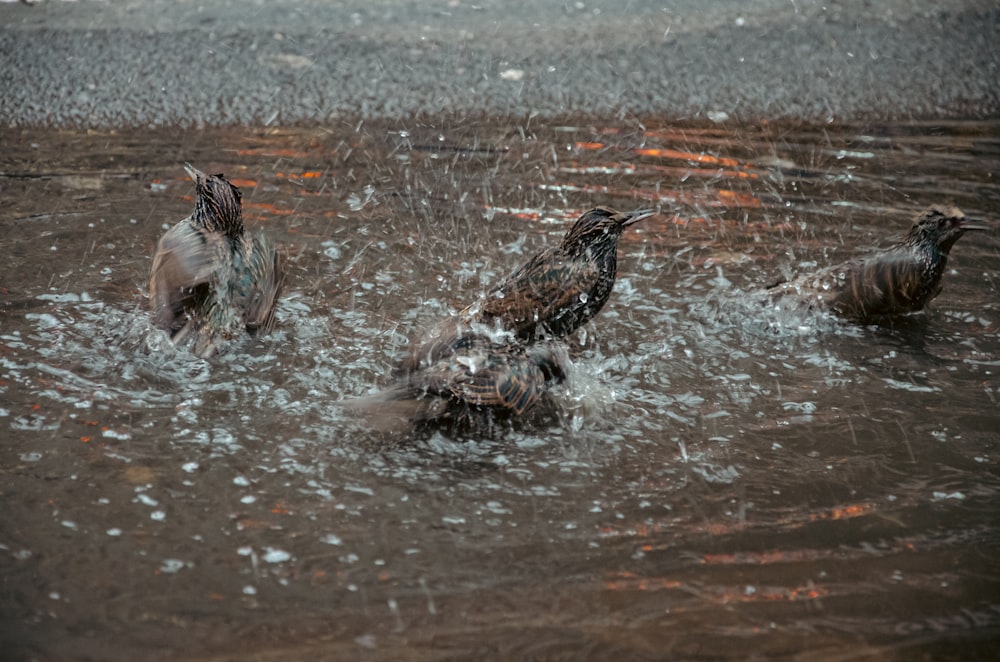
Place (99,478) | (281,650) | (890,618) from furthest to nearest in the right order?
1. (99,478)
2. (890,618)
3. (281,650)

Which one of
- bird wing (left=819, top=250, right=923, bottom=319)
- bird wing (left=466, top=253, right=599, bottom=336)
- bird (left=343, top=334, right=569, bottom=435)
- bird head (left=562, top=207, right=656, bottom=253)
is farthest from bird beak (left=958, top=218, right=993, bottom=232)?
bird (left=343, top=334, right=569, bottom=435)

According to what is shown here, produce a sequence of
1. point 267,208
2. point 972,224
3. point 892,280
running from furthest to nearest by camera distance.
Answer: point 267,208 → point 972,224 → point 892,280

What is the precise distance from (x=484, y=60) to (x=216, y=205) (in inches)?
142

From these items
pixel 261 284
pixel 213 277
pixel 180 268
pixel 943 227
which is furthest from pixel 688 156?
pixel 180 268

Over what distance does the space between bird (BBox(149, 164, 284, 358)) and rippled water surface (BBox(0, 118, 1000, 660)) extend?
12 cm

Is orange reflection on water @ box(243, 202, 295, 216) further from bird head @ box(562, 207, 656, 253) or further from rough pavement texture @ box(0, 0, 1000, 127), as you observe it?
bird head @ box(562, 207, 656, 253)

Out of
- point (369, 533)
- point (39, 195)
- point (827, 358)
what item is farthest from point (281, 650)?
point (39, 195)

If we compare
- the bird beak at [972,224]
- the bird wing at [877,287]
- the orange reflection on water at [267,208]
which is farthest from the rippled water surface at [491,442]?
the bird beak at [972,224]

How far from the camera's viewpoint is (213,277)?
16.2 feet

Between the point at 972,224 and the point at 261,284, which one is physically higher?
the point at 972,224

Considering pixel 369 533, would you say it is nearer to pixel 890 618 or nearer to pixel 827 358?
pixel 890 618

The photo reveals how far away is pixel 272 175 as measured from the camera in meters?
6.93

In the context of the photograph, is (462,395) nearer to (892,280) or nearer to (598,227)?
(598,227)

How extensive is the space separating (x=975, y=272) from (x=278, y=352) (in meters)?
3.91
